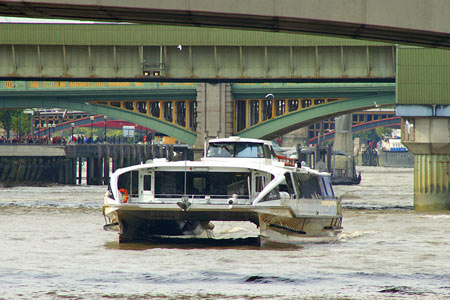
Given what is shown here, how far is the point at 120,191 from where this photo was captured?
102ft

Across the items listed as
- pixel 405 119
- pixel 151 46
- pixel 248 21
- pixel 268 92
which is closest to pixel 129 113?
pixel 268 92

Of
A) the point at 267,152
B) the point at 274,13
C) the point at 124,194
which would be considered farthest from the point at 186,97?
the point at 274,13

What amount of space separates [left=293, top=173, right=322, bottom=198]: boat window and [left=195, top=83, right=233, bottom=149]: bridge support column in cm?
3422

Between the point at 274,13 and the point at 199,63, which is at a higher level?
the point at 199,63

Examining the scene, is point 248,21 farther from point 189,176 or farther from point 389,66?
point 389,66

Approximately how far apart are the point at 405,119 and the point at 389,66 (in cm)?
832

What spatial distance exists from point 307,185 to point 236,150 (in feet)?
11.4

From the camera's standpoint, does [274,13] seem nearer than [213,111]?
Yes

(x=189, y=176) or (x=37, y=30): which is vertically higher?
(x=37, y=30)

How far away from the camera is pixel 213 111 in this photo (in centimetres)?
7200

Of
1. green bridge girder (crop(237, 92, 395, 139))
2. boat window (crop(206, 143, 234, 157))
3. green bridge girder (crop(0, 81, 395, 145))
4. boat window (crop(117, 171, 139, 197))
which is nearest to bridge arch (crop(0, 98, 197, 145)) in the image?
green bridge girder (crop(0, 81, 395, 145))

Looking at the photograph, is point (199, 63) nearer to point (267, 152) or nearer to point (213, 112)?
point (213, 112)

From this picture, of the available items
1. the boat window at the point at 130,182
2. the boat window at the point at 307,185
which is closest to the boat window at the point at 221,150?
the boat window at the point at 307,185

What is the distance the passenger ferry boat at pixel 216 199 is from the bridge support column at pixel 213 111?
117 feet
